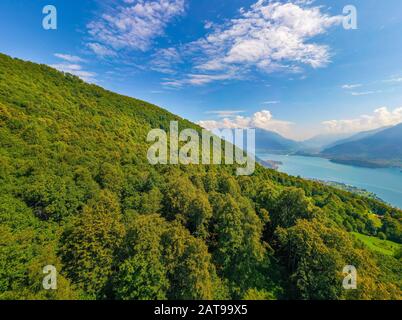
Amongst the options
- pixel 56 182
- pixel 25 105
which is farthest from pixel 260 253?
pixel 25 105

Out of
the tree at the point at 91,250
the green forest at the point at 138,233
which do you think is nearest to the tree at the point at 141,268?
the green forest at the point at 138,233

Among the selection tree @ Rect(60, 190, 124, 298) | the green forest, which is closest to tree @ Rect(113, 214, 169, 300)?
the green forest

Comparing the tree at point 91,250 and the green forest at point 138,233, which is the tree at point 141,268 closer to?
the green forest at point 138,233

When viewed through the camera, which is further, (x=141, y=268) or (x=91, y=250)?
(x=91, y=250)

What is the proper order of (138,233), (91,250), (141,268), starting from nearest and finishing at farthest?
(141,268) → (91,250) → (138,233)

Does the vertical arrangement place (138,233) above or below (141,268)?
above

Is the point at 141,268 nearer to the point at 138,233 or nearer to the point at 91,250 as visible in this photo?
the point at 138,233

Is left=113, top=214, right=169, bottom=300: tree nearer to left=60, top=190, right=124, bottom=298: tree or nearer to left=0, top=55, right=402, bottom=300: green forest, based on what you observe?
left=0, top=55, right=402, bottom=300: green forest

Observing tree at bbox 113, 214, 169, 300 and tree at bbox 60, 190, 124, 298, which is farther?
tree at bbox 60, 190, 124, 298

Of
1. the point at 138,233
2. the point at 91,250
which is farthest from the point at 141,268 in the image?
the point at 91,250
